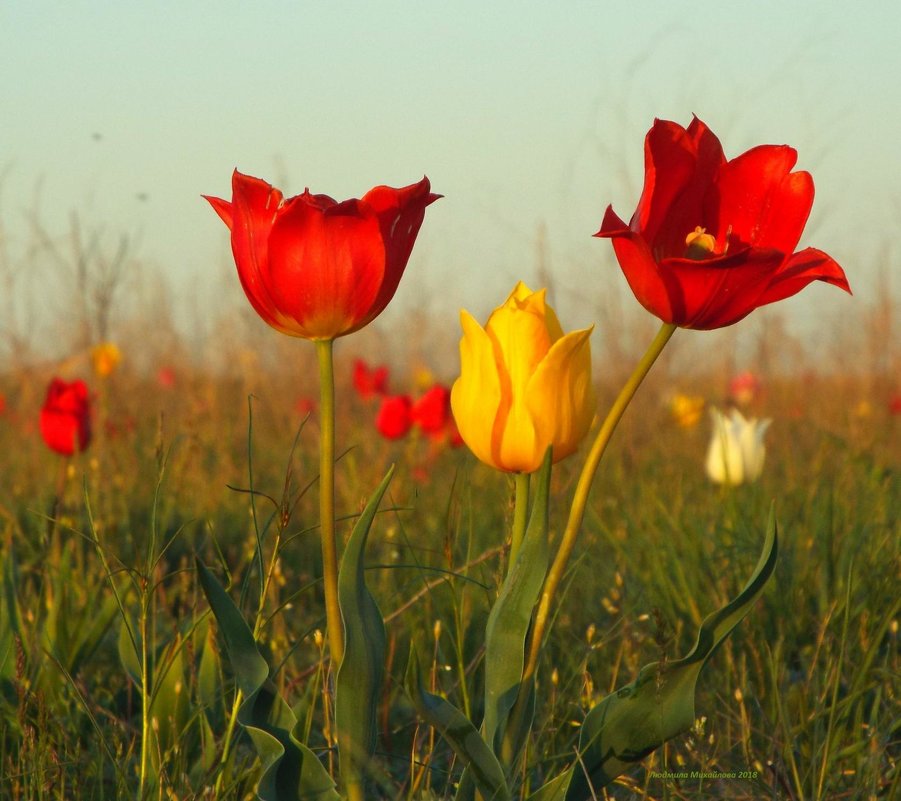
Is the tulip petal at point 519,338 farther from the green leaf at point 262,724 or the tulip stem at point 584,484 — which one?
the green leaf at point 262,724

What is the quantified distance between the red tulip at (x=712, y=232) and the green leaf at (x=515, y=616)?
171 mm

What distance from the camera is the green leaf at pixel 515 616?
91 centimetres

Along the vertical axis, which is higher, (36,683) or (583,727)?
(583,727)

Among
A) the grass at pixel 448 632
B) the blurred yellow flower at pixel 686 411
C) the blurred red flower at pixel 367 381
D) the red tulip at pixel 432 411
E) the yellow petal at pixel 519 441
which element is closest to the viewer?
the yellow petal at pixel 519 441

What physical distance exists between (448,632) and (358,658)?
760 mm

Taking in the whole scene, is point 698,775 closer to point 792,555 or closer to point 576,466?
point 792,555

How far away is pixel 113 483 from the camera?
8.96 feet

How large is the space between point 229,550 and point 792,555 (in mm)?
1326

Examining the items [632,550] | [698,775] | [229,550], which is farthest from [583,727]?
[229,550]

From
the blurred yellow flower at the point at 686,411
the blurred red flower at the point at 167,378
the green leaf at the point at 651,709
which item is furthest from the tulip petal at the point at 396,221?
the blurred red flower at the point at 167,378

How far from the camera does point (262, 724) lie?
0.94 metres

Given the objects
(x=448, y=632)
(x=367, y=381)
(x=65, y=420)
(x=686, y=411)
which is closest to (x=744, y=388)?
(x=686, y=411)

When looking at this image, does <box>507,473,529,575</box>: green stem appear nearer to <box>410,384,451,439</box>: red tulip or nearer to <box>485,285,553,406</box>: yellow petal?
<box>485,285,553,406</box>: yellow petal

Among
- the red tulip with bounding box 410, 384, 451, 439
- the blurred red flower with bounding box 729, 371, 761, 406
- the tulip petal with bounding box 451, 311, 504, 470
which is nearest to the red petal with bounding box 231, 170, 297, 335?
the tulip petal with bounding box 451, 311, 504, 470
